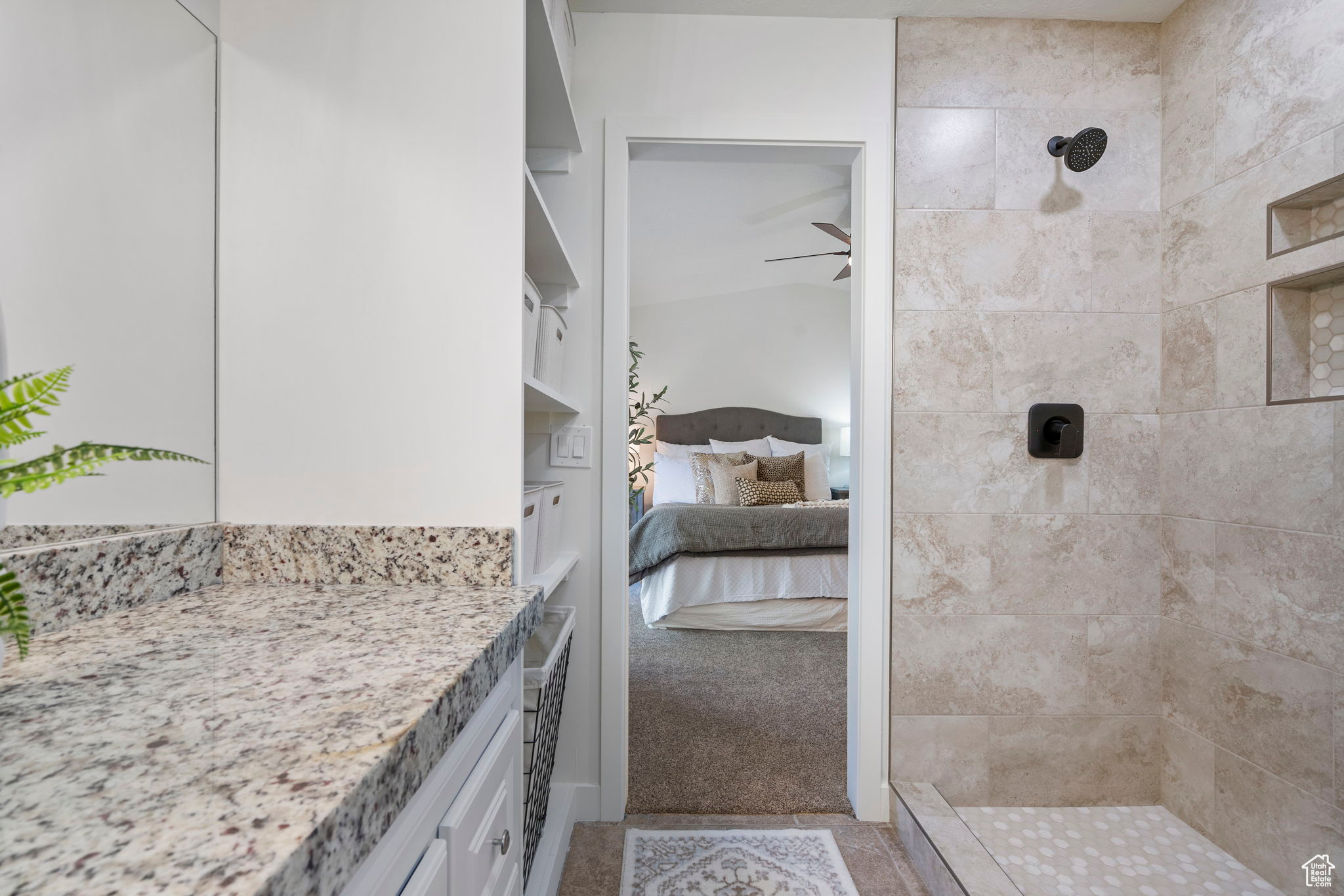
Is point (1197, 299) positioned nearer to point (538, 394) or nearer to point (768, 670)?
point (538, 394)

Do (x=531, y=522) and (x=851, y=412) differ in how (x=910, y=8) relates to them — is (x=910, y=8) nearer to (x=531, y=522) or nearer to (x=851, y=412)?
(x=851, y=412)

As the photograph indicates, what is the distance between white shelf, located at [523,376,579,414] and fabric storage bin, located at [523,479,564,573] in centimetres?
20

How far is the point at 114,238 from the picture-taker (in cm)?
84

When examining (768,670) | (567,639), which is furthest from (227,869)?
(768,670)

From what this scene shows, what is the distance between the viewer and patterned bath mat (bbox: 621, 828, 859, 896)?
150 centimetres

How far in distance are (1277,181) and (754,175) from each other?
2.50 metres

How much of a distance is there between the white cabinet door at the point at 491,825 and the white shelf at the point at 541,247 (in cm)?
84

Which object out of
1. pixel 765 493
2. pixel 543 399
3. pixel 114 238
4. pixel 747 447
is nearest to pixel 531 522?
pixel 543 399

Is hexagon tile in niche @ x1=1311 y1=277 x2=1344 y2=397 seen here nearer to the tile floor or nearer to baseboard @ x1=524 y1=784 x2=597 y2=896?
the tile floor

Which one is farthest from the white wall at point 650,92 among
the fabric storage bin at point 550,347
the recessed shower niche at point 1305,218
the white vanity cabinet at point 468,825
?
the recessed shower niche at point 1305,218

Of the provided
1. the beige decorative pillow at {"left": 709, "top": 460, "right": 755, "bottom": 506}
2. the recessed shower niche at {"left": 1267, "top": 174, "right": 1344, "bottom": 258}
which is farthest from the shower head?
the beige decorative pillow at {"left": 709, "top": 460, "right": 755, "bottom": 506}

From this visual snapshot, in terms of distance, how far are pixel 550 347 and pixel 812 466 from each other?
Result: 416cm

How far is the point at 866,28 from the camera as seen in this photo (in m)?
1.77

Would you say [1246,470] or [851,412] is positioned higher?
[851,412]
